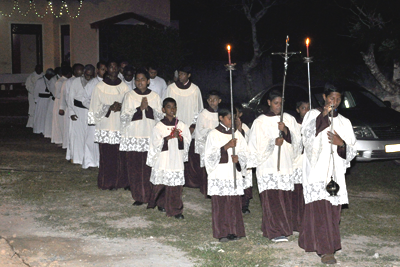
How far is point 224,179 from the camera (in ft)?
23.3

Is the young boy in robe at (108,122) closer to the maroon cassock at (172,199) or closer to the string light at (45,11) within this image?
the maroon cassock at (172,199)

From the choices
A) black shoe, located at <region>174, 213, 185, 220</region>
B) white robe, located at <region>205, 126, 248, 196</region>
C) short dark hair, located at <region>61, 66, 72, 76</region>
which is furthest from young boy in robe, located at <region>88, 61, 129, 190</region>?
short dark hair, located at <region>61, 66, 72, 76</region>

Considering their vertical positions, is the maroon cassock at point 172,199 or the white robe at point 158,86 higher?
the white robe at point 158,86

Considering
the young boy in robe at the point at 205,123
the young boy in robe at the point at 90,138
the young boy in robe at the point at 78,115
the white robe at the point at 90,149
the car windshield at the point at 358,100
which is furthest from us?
the car windshield at the point at 358,100

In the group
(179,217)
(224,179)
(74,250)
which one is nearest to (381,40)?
(179,217)

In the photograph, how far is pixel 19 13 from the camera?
28.0 metres

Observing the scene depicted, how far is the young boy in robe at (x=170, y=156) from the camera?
8156mm

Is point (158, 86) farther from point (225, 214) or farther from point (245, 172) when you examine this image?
point (225, 214)

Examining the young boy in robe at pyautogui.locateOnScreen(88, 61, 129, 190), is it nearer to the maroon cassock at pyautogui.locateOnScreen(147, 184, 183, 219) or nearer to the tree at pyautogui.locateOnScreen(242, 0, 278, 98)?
the maroon cassock at pyautogui.locateOnScreen(147, 184, 183, 219)

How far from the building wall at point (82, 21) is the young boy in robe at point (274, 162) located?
2061 cm

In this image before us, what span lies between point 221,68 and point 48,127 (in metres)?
12.5

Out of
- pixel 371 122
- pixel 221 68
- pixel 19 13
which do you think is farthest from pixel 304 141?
pixel 19 13

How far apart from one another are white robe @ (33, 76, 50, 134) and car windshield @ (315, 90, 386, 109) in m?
8.26

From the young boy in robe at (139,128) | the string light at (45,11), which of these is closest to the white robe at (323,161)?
the young boy in robe at (139,128)
